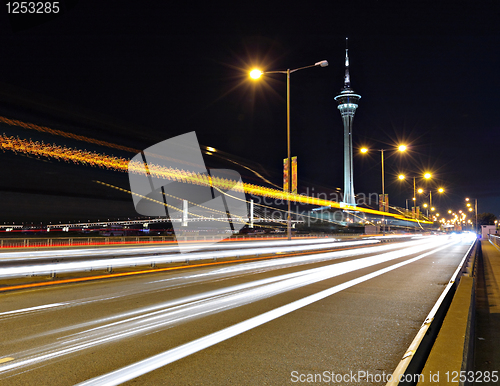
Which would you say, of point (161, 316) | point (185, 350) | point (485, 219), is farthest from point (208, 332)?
point (485, 219)

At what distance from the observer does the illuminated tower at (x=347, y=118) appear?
155 meters

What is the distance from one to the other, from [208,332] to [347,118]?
176 meters

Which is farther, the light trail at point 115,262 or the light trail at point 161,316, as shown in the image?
the light trail at point 115,262

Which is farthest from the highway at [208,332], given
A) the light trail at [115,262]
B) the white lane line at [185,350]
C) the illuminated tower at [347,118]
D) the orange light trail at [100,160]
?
the illuminated tower at [347,118]

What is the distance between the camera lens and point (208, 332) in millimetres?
5566

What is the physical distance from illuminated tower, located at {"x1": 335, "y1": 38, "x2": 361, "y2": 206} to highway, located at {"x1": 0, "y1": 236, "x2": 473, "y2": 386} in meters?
149

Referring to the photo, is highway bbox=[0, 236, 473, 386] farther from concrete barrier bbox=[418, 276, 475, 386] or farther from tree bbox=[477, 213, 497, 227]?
tree bbox=[477, 213, 497, 227]

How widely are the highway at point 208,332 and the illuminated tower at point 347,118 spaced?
149 metres

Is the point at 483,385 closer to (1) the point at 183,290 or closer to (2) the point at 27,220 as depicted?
(1) the point at 183,290

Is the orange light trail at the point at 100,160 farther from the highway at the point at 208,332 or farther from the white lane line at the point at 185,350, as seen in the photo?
the white lane line at the point at 185,350

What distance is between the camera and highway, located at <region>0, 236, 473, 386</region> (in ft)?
13.1

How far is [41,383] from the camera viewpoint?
3.75m

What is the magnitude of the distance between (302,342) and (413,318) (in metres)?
2.63

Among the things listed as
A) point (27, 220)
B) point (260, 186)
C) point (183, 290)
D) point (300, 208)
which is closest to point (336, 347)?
point (183, 290)
